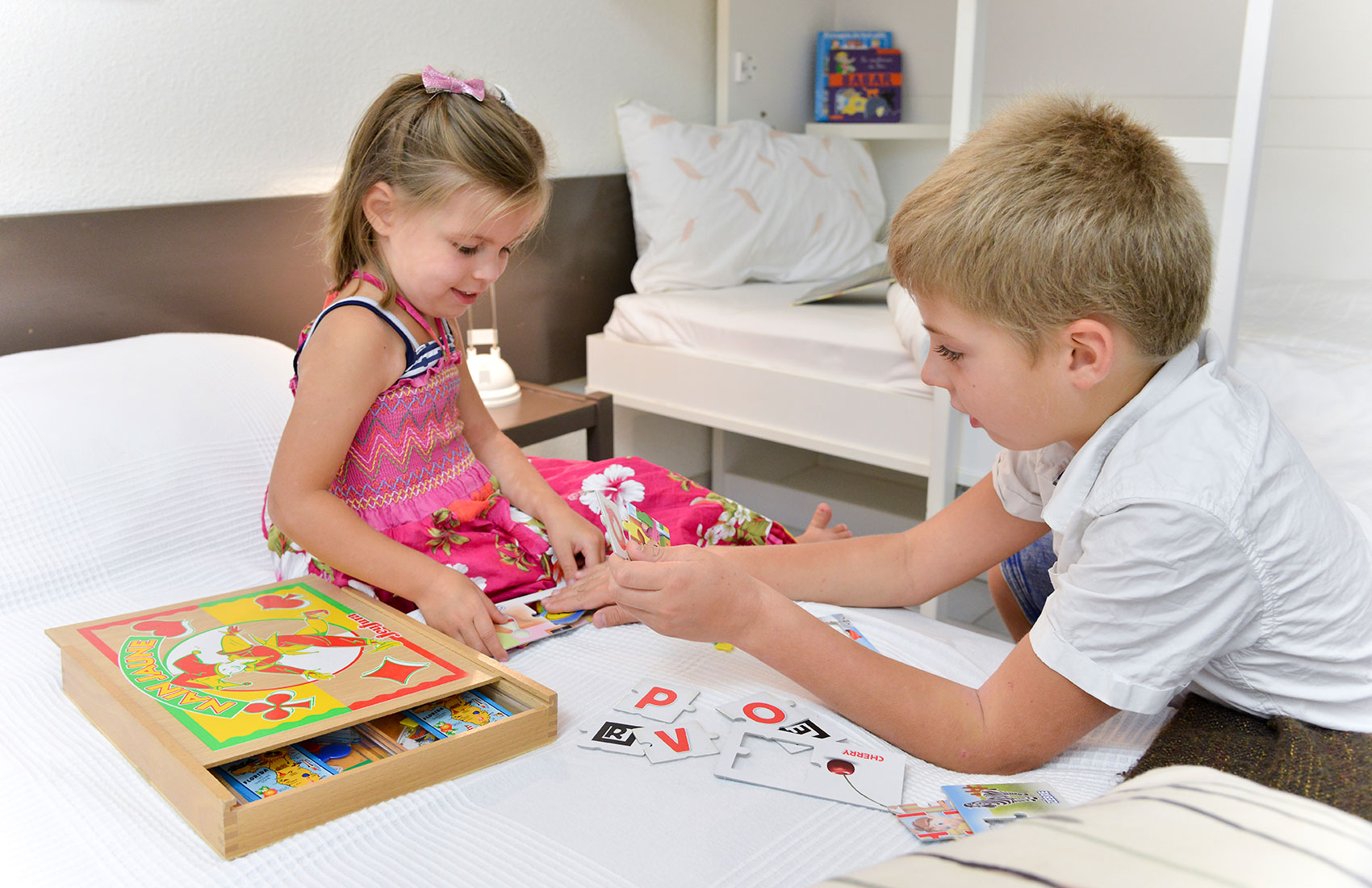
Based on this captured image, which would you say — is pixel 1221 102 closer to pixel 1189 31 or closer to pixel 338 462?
pixel 1189 31

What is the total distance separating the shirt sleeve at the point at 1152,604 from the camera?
0.77m

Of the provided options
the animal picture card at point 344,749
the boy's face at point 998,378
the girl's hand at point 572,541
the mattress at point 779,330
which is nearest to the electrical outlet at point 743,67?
the mattress at point 779,330

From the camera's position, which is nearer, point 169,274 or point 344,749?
point 344,749

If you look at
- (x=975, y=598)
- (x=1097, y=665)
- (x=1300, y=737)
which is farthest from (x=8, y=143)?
(x=975, y=598)

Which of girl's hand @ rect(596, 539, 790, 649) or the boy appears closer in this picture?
the boy

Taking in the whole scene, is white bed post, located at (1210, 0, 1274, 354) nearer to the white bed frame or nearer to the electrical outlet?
the white bed frame

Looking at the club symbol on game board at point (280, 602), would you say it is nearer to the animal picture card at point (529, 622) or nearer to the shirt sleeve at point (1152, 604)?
the animal picture card at point (529, 622)

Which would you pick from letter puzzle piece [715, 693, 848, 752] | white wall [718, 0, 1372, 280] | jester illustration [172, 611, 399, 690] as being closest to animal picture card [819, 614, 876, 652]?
letter puzzle piece [715, 693, 848, 752]

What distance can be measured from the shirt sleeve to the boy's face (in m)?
0.10

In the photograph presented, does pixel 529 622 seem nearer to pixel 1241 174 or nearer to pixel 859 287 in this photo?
pixel 1241 174

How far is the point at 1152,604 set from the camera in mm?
787

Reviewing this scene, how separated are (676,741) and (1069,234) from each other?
53 centimetres

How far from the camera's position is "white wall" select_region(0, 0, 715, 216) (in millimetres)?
1551

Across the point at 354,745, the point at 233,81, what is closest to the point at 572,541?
the point at 354,745
